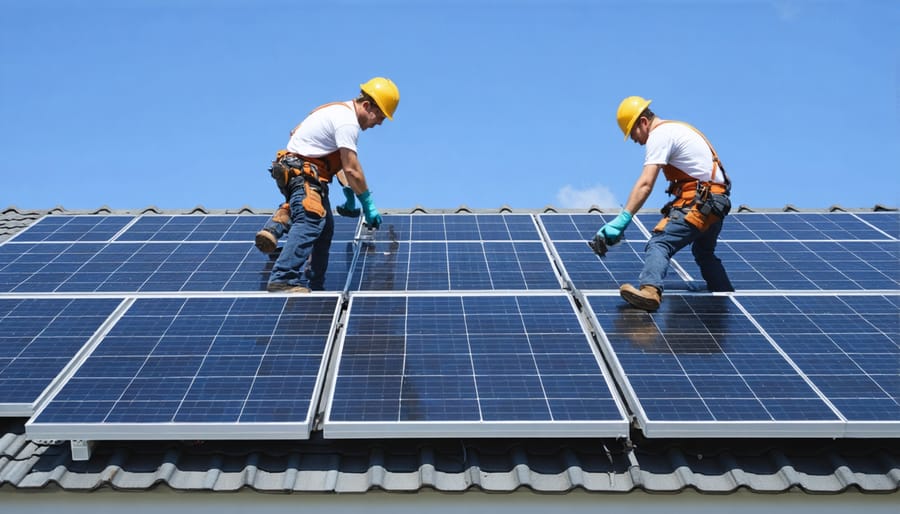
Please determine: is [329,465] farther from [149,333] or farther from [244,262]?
[244,262]

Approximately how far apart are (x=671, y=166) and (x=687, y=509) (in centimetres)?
381

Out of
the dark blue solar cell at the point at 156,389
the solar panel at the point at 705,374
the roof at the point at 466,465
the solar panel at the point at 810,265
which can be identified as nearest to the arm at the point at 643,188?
the solar panel at the point at 705,374

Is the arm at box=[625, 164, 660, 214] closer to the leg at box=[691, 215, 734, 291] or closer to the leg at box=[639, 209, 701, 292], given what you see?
the leg at box=[639, 209, 701, 292]

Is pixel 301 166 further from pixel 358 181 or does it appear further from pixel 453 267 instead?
pixel 453 267

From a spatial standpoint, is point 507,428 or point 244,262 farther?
point 244,262

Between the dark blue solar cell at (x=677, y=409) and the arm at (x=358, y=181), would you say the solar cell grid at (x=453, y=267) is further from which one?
the dark blue solar cell at (x=677, y=409)

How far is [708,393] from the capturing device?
18.8ft

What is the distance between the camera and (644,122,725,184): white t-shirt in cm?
759

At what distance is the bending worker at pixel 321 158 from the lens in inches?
314

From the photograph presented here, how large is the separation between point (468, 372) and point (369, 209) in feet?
11.3

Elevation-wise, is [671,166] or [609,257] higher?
[671,166]

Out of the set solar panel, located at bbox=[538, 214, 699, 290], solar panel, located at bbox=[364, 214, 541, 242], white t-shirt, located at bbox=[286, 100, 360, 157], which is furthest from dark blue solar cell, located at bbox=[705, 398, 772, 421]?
white t-shirt, located at bbox=[286, 100, 360, 157]

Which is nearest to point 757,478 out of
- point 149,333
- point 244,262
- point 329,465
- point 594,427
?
point 594,427

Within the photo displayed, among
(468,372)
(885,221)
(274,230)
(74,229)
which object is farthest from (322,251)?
(885,221)
